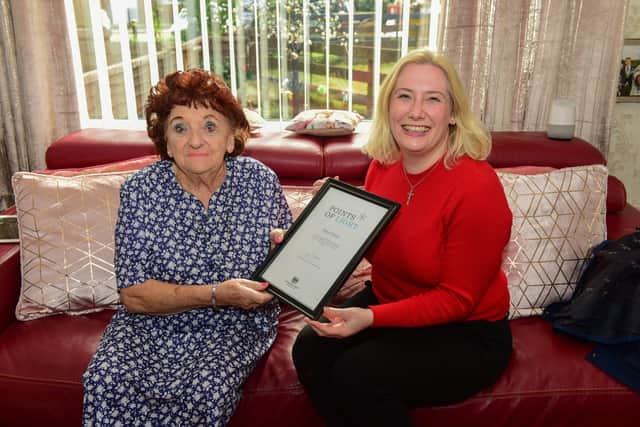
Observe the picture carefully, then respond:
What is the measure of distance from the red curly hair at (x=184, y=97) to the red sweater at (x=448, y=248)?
1.86 feet

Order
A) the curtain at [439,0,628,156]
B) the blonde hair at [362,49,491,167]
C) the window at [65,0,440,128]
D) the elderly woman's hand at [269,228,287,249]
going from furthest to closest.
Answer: the window at [65,0,440,128], the curtain at [439,0,628,156], the elderly woman's hand at [269,228,287,249], the blonde hair at [362,49,491,167]

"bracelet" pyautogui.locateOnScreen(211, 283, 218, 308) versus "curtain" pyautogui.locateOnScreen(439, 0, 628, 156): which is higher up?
"curtain" pyautogui.locateOnScreen(439, 0, 628, 156)

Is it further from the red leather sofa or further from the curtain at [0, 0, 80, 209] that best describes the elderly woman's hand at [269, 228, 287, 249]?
the curtain at [0, 0, 80, 209]

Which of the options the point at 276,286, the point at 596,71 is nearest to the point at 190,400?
the point at 276,286

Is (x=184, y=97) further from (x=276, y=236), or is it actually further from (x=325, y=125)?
(x=325, y=125)

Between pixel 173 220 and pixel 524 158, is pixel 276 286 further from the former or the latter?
pixel 524 158

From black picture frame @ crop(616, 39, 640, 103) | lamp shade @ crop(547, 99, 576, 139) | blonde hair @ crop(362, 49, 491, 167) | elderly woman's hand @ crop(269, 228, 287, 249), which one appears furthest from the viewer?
black picture frame @ crop(616, 39, 640, 103)

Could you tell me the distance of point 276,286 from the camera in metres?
1.43

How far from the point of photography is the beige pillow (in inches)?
69.1

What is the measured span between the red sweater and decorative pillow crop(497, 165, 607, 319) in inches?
12.5

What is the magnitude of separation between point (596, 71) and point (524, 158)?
2.71ft

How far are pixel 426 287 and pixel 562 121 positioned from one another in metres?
1.46

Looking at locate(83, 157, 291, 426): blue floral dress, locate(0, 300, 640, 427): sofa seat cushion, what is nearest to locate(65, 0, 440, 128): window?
locate(83, 157, 291, 426): blue floral dress

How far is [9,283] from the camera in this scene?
1.76 m
